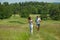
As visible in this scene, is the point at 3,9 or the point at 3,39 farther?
the point at 3,9

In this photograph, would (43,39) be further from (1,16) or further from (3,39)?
(1,16)

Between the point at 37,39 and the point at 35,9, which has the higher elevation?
the point at 37,39

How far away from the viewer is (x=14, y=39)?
12.6 meters

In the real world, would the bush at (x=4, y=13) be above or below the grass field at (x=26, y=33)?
below

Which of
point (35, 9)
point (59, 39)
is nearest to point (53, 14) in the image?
point (35, 9)

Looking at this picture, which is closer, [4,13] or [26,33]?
[26,33]

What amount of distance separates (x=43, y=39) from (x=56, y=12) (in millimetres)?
76188

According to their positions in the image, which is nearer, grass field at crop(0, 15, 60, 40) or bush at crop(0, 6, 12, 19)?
grass field at crop(0, 15, 60, 40)

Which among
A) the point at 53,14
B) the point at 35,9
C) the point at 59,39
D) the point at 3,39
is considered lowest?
the point at 35,9

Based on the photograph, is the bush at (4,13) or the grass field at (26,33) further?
the bush at (4,13)

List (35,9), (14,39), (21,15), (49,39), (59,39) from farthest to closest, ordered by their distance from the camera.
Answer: (35,9), (21,15), (59,39), (49,39), (14,39)

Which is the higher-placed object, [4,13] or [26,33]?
[26,33]

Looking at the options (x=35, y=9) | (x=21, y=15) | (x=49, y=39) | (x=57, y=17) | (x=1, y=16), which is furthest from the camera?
(x=35, y=9)

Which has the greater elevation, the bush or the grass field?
the grass field
